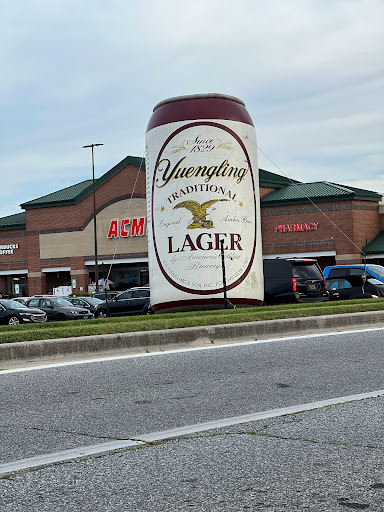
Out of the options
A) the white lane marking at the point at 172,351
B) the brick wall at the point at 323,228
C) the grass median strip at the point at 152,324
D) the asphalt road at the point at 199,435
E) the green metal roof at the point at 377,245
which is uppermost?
the brick wall at the point at 323,228

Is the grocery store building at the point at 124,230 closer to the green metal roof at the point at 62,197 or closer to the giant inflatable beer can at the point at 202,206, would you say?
the green metal roof at the point at 62,197

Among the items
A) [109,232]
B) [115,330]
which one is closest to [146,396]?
[115,330]

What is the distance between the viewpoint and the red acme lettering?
59.4 m

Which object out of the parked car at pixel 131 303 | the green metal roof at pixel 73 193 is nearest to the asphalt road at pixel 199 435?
the parked car at pixel 131 303

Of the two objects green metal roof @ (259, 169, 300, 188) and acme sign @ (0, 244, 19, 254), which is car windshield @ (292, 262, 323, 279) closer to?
green metal roof @ (259, 169, 300, 188)

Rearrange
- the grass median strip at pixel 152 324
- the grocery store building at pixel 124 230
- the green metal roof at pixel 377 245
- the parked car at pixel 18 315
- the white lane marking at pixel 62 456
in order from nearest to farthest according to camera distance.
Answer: the white lane marking at pixel 62 456, the grass median strip at pixel 152 324, the parked car at pixel 18 315, the green metal roof at pixel 377 245, the grocery store building at pixel 124 230

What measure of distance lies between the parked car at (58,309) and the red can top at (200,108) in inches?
539

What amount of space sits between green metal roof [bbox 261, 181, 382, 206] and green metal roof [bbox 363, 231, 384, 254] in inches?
120

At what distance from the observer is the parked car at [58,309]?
29.5 meters

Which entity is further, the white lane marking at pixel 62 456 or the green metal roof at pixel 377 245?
the green metal roof at pixel 377 245

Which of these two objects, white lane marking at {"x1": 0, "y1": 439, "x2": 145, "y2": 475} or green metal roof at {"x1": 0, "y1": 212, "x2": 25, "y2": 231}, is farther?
green metal roof at {"x1": 0, "y1": 212, "x2": 25, "y2": 231}

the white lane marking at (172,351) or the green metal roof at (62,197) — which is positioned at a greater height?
the green metal roof at (62,197)

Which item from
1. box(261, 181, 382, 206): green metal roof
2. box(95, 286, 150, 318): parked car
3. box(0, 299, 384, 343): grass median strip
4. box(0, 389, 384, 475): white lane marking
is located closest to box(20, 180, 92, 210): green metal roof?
box(261, 181, 382, 206): green metal roof

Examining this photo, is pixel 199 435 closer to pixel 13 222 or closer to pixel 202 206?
pixel 202 206
